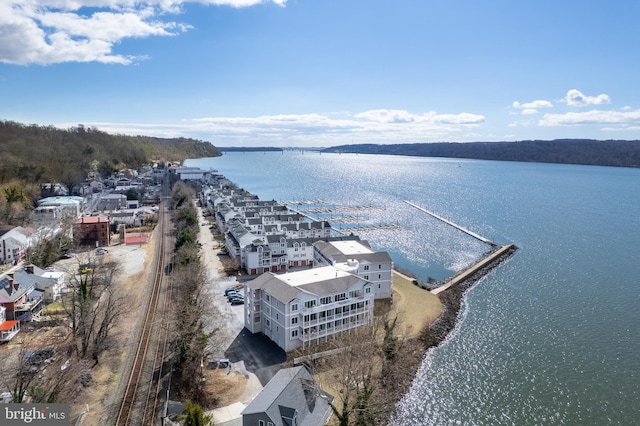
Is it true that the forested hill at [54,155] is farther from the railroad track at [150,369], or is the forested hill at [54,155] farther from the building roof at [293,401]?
the building roof at [293,401]

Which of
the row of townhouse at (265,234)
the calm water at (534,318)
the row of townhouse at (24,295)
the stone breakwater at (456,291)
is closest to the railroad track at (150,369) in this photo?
the row of townhouse at (24,295)

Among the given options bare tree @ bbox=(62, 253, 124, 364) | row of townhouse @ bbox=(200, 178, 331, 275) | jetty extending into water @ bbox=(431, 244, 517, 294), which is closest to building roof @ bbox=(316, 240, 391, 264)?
row of townhouse @ bbox=(200, 178, 331, 275)

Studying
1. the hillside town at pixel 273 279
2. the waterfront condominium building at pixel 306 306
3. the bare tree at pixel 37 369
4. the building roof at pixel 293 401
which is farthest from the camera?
the waterfront condominium building at pixel 306 306

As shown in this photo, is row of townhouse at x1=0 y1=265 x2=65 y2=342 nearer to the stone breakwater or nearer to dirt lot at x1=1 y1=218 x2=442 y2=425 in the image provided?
dirt lot at x1=1 y1=218 x2=442 y2=425

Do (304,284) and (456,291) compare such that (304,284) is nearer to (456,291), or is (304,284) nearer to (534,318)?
(456,291)

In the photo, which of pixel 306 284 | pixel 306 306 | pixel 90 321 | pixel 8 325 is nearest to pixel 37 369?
pixel 90 321

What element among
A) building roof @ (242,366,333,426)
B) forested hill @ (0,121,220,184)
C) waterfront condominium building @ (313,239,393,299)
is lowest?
building roof @ (242,366,333,426)

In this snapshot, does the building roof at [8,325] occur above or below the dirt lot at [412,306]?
above

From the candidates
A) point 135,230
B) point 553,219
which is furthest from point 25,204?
point 553,219
